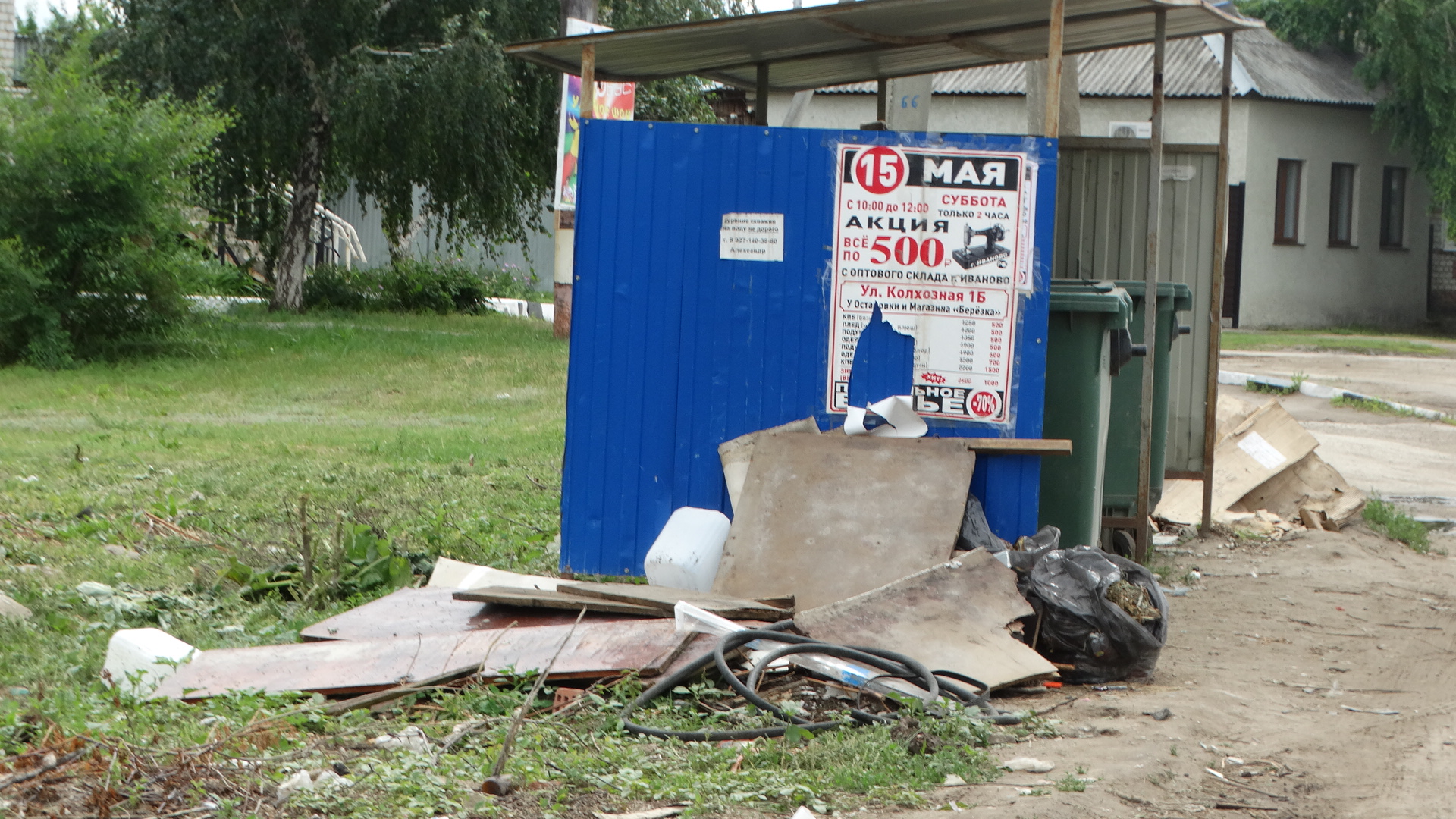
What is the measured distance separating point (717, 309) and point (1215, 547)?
3.63 m

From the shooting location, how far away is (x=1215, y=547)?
26.0 ft

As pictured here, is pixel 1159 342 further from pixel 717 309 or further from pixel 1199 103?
pixel 1199 103

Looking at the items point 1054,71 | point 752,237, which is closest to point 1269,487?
point 1054,71

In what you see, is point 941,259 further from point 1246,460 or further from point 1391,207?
point 1391,207

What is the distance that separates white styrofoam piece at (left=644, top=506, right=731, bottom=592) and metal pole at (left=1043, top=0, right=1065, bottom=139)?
2.06 m

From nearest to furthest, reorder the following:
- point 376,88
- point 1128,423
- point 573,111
Result: point 1128,423 < point 573,111 < point 376,88

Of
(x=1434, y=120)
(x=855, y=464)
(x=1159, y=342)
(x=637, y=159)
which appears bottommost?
(x=855, y=464)

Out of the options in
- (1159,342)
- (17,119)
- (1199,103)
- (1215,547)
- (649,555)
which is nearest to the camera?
(649,555)

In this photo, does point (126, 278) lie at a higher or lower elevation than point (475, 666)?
higher

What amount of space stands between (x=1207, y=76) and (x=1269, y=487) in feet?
74.5

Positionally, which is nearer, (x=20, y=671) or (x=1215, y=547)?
(x=20, y=671)

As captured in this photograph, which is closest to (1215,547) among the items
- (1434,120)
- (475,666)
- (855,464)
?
(855,464)

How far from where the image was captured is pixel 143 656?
4.57m

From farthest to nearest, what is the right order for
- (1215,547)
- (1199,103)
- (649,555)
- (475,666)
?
(1199,103)
(1215,547)
(649,555)
(475,666)
